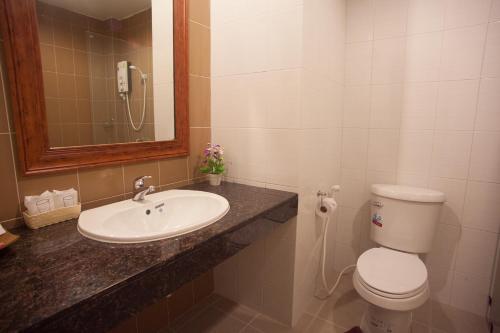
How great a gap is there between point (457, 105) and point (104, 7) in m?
1.86

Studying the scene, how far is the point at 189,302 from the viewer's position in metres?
1.68

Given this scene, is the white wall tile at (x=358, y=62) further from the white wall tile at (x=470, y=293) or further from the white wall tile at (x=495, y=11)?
the white wall tile at (x=470, y=293)

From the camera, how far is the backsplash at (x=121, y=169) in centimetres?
91

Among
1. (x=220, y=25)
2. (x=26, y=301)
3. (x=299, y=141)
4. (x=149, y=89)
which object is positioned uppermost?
(x=220, y=25)

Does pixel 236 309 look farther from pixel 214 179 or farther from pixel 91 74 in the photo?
pixel 91 74

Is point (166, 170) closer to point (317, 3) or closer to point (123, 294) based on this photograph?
point (123, 294)

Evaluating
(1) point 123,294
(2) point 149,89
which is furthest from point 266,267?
(2) point 149,89

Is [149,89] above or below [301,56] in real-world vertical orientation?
below

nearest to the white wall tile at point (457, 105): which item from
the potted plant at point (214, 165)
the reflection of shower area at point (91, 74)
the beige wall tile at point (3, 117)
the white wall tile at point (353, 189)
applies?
the white wall tile at point (353, 189)

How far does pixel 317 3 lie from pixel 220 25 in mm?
535

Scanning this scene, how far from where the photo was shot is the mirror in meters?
0.99

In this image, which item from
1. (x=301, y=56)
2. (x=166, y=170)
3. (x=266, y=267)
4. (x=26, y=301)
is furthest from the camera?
(x=266, y=267)

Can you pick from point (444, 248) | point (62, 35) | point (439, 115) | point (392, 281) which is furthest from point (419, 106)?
point (62, 35)

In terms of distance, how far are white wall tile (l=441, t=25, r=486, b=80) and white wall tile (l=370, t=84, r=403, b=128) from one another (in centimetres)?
25
